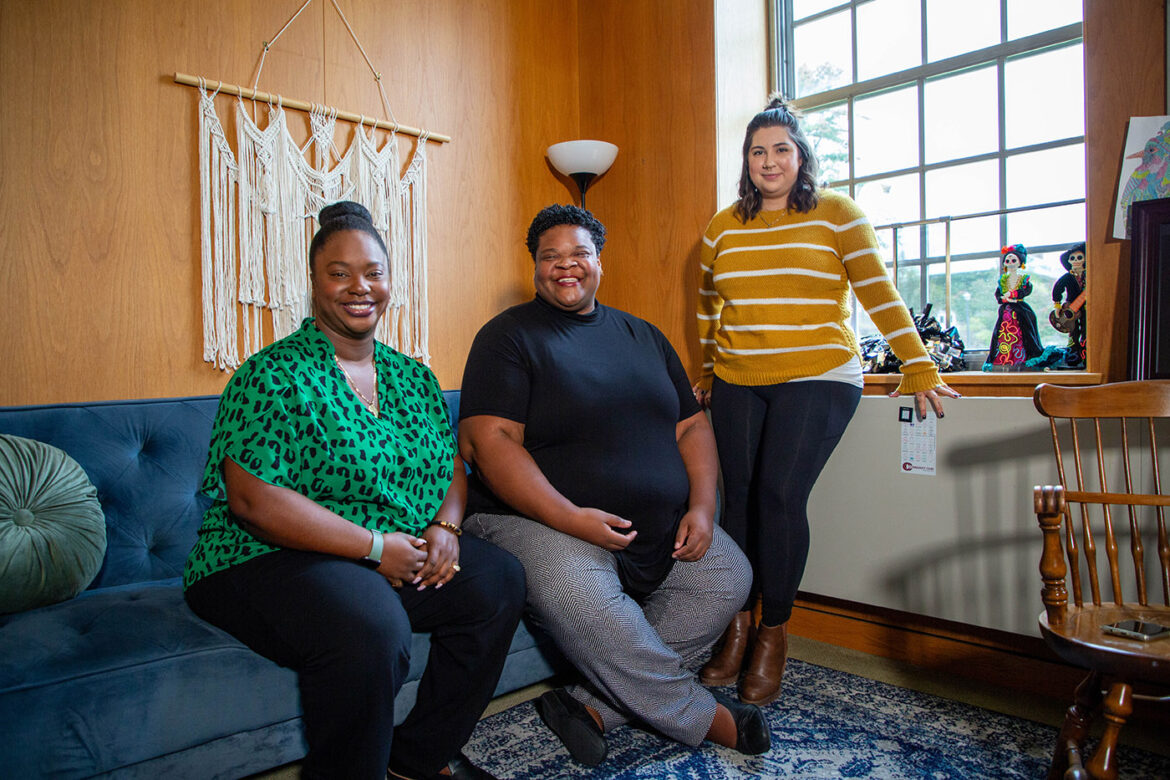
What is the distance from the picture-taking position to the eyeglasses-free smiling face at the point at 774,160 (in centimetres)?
203

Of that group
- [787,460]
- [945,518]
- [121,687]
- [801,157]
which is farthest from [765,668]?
[121,687]

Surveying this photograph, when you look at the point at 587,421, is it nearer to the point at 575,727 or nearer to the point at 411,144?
the point at 575,727

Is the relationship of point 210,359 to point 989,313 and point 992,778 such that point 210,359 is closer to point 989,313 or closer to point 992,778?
point 992,778

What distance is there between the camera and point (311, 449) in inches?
56.5

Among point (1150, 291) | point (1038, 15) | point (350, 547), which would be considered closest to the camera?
point (350, 547)

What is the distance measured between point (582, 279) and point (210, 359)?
42.9 inches

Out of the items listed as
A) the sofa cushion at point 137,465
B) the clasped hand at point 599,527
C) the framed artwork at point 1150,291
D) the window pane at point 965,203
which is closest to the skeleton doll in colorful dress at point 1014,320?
the window pane at point 965,203

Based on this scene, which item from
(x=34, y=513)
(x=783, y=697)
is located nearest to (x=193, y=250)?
(x=34, y=513)

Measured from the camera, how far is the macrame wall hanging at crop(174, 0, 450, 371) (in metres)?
2.20

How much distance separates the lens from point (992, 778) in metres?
1.61

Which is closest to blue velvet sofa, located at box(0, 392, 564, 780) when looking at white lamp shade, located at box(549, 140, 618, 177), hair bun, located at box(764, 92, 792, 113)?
hair bun, located at box(764, 92, 792, 113)

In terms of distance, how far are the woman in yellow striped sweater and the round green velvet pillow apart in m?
1.46

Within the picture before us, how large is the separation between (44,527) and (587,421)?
1084 millimetres

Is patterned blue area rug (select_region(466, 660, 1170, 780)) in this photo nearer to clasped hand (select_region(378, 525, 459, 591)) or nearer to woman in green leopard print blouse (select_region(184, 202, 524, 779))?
woman in green leopard print blouse (select_region(184, 202, 524, 779))
